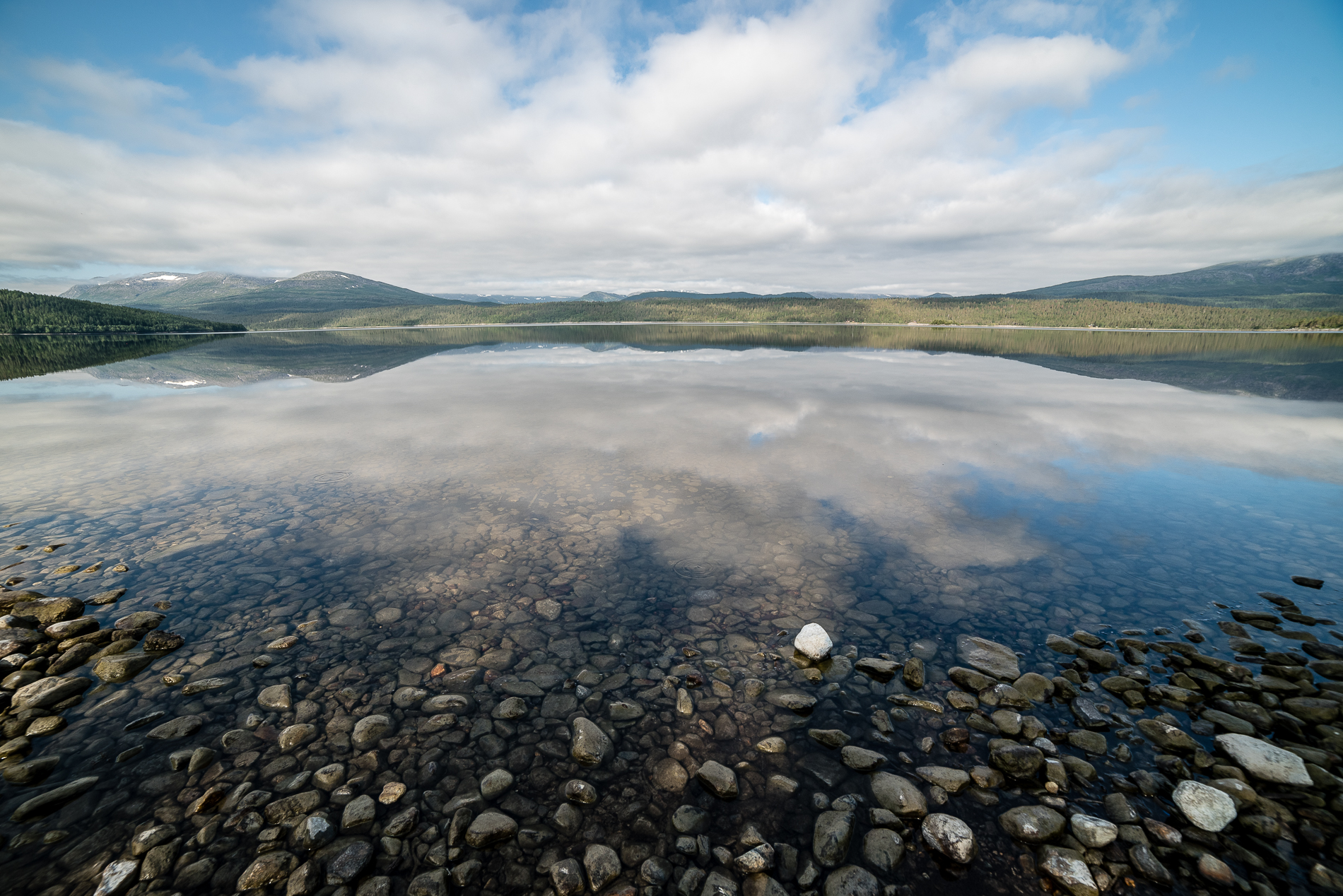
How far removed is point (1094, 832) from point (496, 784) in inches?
243

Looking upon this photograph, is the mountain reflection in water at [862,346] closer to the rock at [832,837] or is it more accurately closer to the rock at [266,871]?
the rock at [266,871]

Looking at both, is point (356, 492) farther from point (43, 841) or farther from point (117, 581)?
point (43, 841)

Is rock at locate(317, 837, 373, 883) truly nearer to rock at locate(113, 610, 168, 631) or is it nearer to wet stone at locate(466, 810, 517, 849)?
wet stone at locate(466, 810, 517, 849)

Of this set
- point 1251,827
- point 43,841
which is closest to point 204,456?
point 43,841

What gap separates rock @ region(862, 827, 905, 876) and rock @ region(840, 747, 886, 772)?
770 mm

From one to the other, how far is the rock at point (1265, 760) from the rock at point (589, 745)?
7.25m

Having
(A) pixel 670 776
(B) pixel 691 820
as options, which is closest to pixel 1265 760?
(B) pixel 691 820

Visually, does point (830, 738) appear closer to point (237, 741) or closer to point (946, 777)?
point (946, 777)

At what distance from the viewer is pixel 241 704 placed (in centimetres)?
699

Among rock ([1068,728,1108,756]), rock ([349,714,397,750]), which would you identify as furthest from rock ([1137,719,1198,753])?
rock ([349,714,397,750])

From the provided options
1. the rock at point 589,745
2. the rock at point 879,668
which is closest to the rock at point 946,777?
the rock at point 879,668

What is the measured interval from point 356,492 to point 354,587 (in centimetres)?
604

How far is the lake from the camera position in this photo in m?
Answer: 5.16

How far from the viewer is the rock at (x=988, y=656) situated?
25.0 ft
